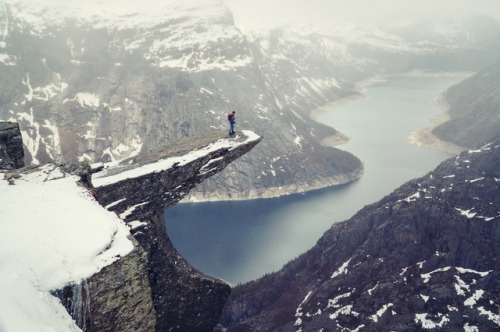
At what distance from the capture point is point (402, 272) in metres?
108

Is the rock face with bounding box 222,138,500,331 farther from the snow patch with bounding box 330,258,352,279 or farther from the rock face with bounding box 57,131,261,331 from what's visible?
the rock face with bounding box 57,131,261,331

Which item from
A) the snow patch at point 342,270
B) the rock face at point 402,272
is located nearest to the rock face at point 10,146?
the rock face at point 402,272

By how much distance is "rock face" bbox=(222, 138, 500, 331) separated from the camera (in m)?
95.8

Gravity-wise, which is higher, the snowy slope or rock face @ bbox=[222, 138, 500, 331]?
the snowy slope

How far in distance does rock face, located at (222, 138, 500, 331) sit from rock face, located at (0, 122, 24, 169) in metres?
86.9

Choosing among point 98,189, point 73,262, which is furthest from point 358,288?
point 73,262

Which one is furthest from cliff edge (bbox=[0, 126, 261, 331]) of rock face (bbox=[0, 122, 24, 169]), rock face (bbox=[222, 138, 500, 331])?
rock face (bbox=[222, 138, 500, 331])

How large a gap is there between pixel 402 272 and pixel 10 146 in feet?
334

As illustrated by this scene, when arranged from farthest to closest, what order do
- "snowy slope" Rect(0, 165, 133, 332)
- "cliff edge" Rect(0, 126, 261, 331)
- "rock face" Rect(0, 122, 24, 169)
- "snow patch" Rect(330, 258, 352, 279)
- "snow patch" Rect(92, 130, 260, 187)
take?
"snow patch" Rect(330, 258, 352, 279) → "rock face" Rect(0, 122, 24, 169) → "snow patch" Rect(92, 130, 260, 187) → "cliff edge" Rect(0, 126, 261, 331) → "snowy slope" Rect(0, 165, 133, 332)

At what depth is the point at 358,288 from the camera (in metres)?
108

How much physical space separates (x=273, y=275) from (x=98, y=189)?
119027 millimetres

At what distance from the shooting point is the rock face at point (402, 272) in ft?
314

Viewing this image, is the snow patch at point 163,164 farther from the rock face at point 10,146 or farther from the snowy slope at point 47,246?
the rock face at point 10,146

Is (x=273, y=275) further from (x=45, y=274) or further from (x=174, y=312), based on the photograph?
(x=45, y=274)
